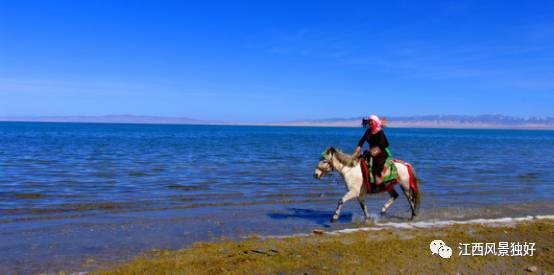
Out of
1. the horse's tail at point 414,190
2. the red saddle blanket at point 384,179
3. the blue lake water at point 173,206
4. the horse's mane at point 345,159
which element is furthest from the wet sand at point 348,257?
the horse's tail at point 414,190

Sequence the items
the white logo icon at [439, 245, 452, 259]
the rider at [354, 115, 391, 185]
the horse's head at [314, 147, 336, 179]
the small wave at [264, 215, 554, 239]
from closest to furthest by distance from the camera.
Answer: the white logo icon at [439, 245, 452, 259]
the small wave at [264, 215, 554, 239]
the rider at [354, 115, 391, 185]
the horse's head at [314, 147, 336, 179]

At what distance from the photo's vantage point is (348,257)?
23.8 ft

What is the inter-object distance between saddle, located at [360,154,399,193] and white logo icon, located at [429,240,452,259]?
3115mm

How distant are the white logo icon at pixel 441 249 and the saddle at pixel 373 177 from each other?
312 centimetres

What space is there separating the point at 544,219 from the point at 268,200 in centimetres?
760

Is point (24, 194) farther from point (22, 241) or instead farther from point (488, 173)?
point (488, 173)

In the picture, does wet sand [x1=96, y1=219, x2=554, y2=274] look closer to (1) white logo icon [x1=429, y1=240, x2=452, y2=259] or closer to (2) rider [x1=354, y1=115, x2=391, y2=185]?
(1) white logo icon [x1=429, y1=240, x2=452, y2=259]

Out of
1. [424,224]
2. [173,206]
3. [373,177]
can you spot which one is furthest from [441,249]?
[173,206]

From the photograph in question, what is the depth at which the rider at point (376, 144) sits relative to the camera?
10.8m

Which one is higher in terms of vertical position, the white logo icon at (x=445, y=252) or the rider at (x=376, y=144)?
the rider at (x=376, y=144)

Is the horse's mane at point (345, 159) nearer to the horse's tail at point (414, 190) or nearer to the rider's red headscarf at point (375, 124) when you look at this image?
the rider's red headscarf at point (375, 124)

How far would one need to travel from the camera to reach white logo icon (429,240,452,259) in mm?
7469

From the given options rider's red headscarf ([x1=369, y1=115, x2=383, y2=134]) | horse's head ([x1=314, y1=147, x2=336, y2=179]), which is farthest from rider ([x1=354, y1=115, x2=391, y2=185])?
horse's head ([x1=314, y1=147, x2=336, y2=179])

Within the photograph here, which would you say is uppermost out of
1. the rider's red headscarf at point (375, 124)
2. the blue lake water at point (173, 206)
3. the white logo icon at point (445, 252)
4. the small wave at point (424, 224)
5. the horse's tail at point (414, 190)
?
the rider's red headscarf at point (375, 124)
